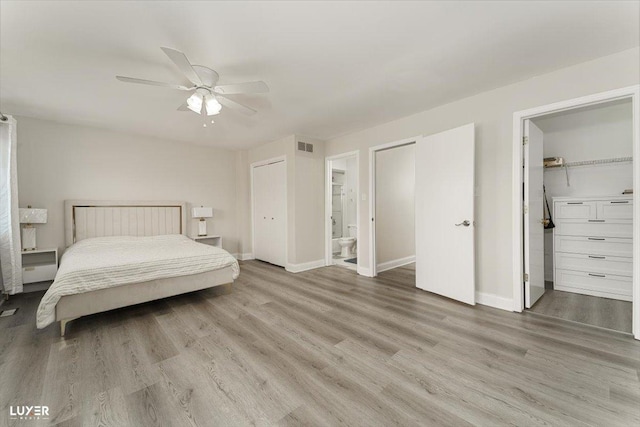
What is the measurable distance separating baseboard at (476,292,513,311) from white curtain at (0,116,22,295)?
227 inches

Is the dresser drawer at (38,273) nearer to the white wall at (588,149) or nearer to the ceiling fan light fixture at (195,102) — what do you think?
the ceiling fan light fixture at (195,102)

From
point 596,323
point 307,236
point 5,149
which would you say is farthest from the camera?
point 307,236

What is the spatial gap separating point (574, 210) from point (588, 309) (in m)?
1.30

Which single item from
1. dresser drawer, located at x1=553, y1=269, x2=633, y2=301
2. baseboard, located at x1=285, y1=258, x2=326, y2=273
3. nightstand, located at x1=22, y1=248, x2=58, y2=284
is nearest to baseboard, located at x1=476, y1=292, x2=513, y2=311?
dresser drawer, located at x1=553, y1=269, x2=633, y2=301

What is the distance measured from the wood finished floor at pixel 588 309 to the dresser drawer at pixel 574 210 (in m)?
1.00

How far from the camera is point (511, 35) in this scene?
6.29 ft

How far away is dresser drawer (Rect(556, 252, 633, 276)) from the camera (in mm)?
2959

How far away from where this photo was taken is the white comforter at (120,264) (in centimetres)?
223

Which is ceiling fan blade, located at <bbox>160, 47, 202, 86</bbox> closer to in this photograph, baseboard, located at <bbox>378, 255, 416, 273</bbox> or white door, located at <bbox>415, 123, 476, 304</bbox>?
A: white door, located at <bbox>415, 123, 476, 304</bbox>

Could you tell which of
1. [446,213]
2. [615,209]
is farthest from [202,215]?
[615,209]

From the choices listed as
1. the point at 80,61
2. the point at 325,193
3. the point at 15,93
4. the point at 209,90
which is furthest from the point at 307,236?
the point at 15,93

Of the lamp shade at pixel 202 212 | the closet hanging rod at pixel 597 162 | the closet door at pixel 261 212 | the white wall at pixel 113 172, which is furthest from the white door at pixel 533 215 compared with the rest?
the white wall at pixel 113 172

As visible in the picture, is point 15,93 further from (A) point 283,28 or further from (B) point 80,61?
(A) point 283,28

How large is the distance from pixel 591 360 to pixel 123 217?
19.6ft
